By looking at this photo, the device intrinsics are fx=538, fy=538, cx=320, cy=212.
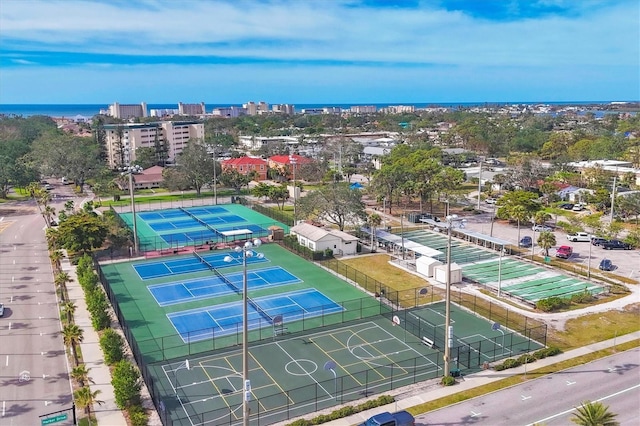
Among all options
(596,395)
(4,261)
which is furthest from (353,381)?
(4,261)

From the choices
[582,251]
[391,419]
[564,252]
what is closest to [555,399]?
[391,419]

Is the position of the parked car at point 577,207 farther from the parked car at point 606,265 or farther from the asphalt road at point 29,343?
the asphalt road at point 29,343

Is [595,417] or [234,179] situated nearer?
[595,417]

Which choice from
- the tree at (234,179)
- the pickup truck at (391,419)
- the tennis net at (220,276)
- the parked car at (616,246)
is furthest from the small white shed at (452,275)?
the tree at (234,179)

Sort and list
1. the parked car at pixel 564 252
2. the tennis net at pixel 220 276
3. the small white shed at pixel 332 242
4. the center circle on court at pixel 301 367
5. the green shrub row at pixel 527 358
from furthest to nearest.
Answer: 1. the small white shed at pixel 332 242
2. the parked car at pixel 564 252
3. the tennis net at pixel 220 276
4. the green shrub row at pixel 527 358
5. the center circle on court at pixel 301 367

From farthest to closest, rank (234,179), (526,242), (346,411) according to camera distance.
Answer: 1. (234,179)
2. (526,242)
3. (346,411)

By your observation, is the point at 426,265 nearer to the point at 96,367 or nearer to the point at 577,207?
the point at 96,367
